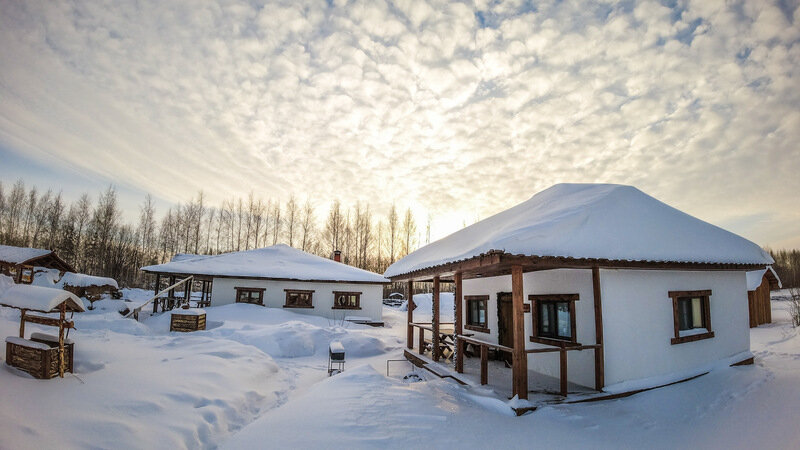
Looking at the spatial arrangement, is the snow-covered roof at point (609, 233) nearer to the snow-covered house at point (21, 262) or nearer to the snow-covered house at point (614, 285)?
the snow-covered house at point (614, 285)

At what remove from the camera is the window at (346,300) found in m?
24.5

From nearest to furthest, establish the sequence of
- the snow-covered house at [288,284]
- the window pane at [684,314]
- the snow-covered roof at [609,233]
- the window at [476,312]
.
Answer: the snow-covered roof at [609,233], the window pane at [684,314], the window at [476,312], the snow-covered house at [288,284]

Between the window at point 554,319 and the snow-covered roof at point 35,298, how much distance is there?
10125 millimetres

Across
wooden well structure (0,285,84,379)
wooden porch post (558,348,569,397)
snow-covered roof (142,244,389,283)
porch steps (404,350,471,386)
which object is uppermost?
snow-covered roof (142,244,389,283)

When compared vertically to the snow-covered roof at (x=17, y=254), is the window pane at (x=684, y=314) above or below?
below

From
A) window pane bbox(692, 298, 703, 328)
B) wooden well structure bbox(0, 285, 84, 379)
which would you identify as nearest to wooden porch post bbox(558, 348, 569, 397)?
window pane bbox(692, 298, 703, 328)

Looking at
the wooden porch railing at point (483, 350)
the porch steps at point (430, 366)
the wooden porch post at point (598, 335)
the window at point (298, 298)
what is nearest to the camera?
the wooden porch post at point (598, 335)

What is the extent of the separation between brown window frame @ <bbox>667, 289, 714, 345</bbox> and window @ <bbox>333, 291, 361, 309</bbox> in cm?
1912

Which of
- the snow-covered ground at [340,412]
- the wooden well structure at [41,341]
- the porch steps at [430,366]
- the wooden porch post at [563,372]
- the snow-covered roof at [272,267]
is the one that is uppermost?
the snow-covered roof at [272,267]

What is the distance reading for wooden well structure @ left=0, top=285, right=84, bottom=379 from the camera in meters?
6.32

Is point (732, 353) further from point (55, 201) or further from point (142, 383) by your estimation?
point (55, 201)

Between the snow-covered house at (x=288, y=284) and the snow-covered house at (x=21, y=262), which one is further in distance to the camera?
the snow-covered house at (x=21, y=262)

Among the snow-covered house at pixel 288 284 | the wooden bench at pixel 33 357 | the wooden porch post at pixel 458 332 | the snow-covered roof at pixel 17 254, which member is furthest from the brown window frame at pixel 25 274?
the wooden porch post at pixel 458 332

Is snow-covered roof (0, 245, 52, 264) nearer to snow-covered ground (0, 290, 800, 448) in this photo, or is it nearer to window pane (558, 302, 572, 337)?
snow-covered ground (0, 290, 800, 448)
